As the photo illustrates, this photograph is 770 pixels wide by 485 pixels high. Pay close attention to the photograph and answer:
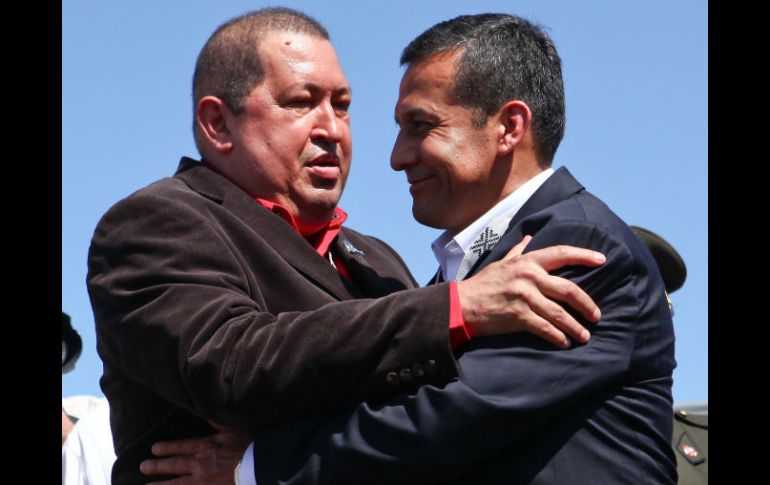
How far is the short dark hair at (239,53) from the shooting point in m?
4.98

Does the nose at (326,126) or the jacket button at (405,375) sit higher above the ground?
the nose at (326,126)

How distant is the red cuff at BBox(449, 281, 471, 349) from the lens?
396cm

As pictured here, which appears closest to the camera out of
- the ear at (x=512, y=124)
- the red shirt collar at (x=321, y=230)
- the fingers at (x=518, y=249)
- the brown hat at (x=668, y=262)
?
the fingers at (x=518, y=249)

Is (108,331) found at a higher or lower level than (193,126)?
lower

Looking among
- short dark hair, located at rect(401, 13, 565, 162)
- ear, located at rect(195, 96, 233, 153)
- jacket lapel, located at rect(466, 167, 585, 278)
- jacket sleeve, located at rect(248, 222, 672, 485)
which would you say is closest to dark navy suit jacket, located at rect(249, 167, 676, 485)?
jacket sleeve, located at rect(248, 222, 672, 485)

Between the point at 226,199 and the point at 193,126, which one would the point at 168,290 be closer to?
the point at 226,199

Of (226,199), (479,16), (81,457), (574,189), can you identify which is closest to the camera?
(574,189)

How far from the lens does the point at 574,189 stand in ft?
14.3

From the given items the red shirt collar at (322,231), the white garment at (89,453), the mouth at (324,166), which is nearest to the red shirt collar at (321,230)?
the red shirt collar at (322,231)

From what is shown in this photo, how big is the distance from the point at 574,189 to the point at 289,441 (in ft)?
3.78

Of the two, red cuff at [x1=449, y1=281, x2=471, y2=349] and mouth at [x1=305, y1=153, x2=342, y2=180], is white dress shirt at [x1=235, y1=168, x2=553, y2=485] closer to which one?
mouth at [x1=305, y1=153, x2=342, y2=180]

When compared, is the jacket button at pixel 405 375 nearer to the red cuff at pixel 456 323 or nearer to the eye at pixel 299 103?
the red cuff at pixel 456 323
